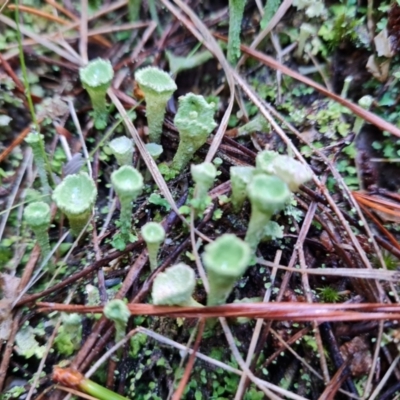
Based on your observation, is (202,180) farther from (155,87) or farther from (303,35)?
(303,35)

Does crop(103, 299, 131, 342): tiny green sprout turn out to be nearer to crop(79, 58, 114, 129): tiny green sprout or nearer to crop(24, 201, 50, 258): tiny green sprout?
crop(24, 201, 50, 258): tiny green sprout

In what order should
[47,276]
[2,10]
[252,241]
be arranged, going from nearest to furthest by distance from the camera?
[252,241] < [47,276] < [2,10]

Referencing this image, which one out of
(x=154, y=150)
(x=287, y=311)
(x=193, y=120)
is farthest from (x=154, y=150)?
(x=287, y=311)

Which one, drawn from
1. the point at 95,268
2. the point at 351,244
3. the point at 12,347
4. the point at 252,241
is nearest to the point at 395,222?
the point at 351,244

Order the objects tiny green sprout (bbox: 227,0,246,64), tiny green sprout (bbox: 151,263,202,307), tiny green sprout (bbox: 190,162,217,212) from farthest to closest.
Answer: tiny green sprout (bbox: 227,0,246,64) < tiny green sprout (bbox: 190,162,217,212) < tiny green sprout (bbox: 151,263,202,307)

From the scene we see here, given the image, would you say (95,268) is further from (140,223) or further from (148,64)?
(148,64)

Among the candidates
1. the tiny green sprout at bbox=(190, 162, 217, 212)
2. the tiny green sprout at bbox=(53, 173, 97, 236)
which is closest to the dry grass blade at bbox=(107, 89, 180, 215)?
the tiny green sprout at bbox=(190, 162, 217, 212)

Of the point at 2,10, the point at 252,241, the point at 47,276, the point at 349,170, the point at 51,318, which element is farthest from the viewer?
the point at 2,10
